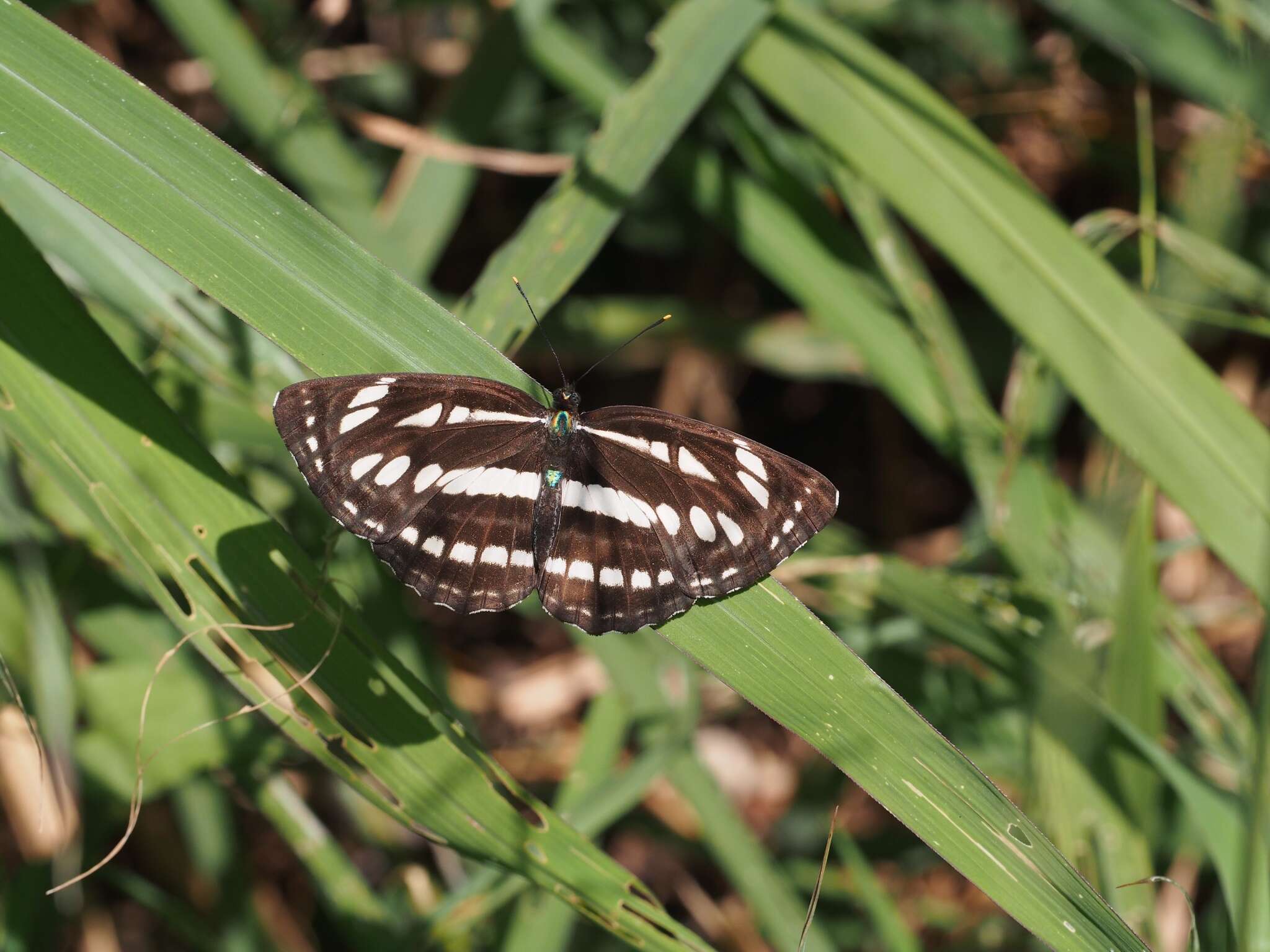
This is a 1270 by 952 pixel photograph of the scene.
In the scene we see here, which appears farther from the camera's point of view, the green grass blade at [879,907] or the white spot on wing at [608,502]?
the green grass blade at [879,907]

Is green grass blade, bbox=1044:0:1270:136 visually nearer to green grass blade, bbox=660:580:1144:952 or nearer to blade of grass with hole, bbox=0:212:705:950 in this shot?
green grass blade, bbox=660:580:1144:952

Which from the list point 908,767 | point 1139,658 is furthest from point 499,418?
point 1139,658

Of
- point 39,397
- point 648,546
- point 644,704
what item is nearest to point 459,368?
point 648,546

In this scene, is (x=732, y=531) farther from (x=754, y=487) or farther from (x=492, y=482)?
(x=492, y=482)

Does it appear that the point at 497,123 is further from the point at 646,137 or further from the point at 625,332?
the point at 646,137

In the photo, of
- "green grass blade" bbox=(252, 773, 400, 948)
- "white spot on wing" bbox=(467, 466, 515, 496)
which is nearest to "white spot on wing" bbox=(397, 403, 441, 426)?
"white spot on wing" bbox=(467, 466, 515, 496)

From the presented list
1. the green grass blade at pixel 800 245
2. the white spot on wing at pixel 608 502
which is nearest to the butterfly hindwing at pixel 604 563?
the white spot on wing at pixel 608 502

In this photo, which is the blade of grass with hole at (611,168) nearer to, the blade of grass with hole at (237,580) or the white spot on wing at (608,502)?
the white spot on wing at (608,502)
